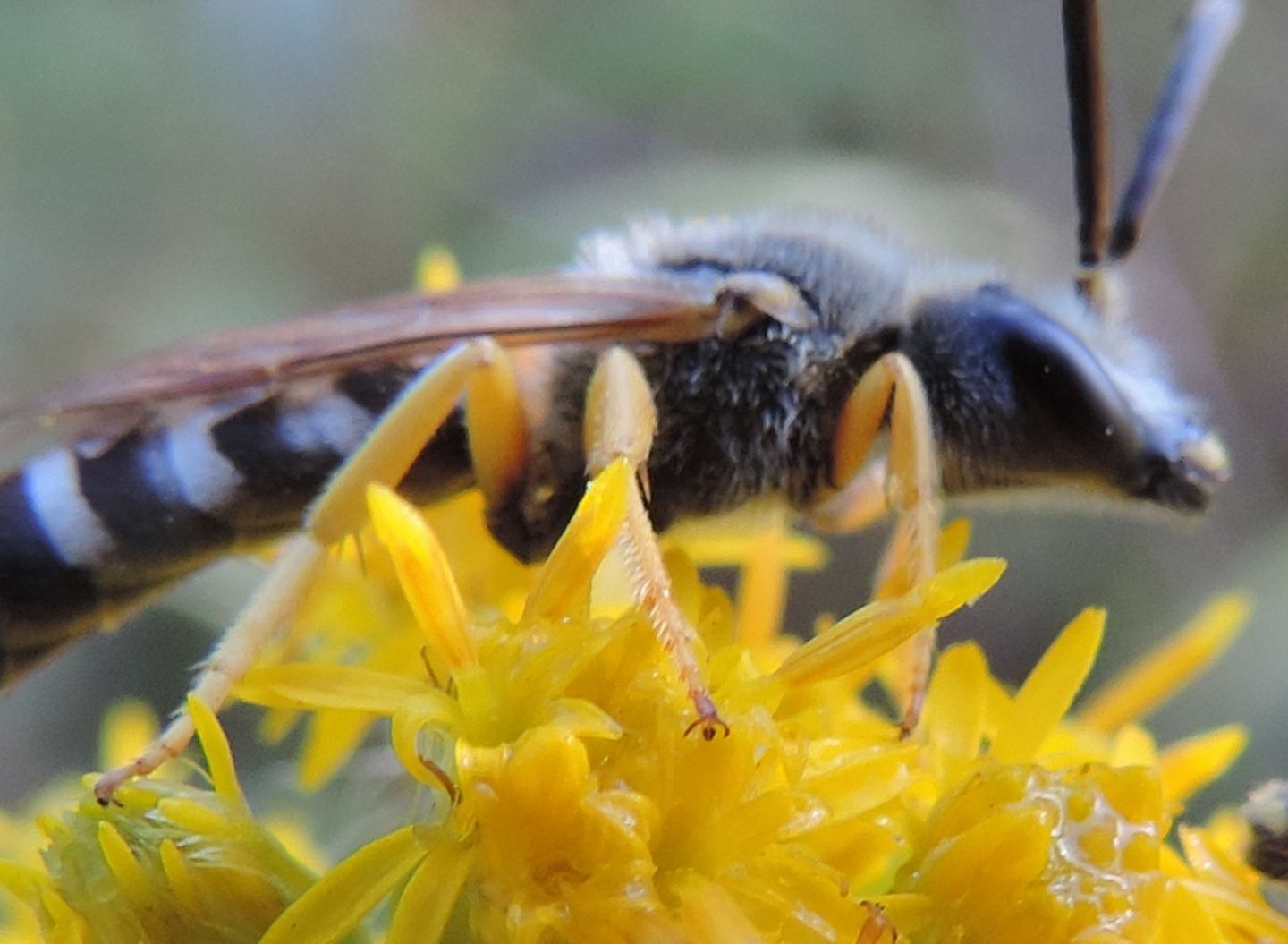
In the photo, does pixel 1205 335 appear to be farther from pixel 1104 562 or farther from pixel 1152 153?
pixel 1152 153

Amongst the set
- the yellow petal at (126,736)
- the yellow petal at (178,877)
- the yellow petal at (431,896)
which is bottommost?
the yellow petal at (126,736)

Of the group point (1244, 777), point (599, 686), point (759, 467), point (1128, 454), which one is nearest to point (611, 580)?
point (759, 467)

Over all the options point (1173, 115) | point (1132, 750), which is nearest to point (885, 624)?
point (1132, 750)

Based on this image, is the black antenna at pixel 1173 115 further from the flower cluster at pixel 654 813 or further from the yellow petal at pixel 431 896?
the yellow petal at pixel 431 896

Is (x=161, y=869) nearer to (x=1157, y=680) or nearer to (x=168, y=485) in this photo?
(x=168, y=485)

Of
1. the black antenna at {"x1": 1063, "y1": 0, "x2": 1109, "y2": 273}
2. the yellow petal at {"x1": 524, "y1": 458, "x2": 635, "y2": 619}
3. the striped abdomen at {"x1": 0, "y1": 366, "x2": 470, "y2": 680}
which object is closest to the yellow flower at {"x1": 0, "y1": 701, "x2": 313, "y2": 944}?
the yellow petal at {"x1": 524, "y1": 458, "x2": 635, "y2": 619}

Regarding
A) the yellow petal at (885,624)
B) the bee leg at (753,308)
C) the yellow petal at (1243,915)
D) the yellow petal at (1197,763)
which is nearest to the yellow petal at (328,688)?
the yellow petal at (885,624)

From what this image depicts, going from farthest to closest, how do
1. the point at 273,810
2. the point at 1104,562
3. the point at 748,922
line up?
the point at 1104,562 → the point at 273,810 → the point at 748,922
